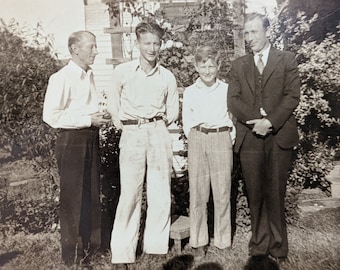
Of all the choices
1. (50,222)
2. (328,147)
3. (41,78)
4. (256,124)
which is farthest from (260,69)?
(50,222)

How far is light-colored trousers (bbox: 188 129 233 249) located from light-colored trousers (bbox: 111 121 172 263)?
0.14 metres

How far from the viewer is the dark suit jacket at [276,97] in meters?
2.17

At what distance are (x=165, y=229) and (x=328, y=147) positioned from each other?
1137mm

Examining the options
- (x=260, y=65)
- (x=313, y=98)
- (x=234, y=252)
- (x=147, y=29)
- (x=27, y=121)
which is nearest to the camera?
(x=147, y=29)

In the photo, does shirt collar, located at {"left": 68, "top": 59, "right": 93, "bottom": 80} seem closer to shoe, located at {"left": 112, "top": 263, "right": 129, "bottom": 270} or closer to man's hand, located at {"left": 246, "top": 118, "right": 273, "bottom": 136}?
man's hand, located at {"left": 246, "top": 118, "right": 273, "bottom": 136}

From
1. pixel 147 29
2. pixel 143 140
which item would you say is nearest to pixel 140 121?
pixel 143 140

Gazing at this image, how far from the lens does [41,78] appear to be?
2.43 meters

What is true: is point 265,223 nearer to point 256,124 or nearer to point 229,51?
point 256,124

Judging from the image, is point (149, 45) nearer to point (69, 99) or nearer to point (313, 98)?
point (69, 99)

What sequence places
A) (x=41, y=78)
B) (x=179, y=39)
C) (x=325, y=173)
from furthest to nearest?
(x=325, y=173) → (x=179, y=39) → (x=41, y=78)

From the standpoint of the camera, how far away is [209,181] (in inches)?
89.2

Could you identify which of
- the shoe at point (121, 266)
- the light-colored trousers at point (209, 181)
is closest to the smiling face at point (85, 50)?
the light-colored trousers at point (209, 181)

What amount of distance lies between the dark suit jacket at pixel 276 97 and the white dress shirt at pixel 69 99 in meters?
0.72

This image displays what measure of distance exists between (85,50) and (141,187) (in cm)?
74
